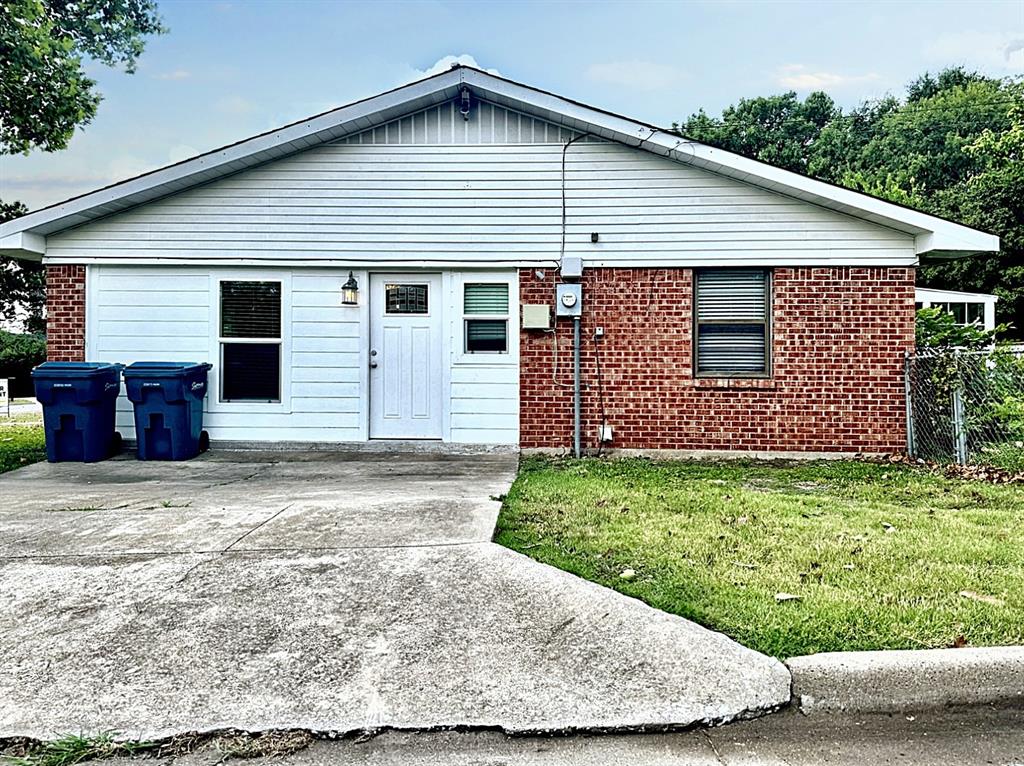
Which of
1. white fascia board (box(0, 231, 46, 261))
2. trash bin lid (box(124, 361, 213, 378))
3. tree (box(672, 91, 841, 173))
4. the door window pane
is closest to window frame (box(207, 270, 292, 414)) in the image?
trash bin lid (box(124, 361, 213, 378))

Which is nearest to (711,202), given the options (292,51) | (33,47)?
(33,47)

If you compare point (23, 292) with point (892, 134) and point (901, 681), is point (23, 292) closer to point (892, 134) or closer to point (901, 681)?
point (901, 681)

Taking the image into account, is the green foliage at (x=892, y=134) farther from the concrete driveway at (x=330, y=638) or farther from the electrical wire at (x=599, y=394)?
the concrete driveway at (x=330, y=638)

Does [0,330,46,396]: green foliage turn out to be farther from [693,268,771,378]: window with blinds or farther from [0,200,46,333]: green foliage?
[693,268,771,378]: window with blinds

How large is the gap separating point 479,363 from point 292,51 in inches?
596

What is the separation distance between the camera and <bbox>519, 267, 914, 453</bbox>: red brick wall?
949cm

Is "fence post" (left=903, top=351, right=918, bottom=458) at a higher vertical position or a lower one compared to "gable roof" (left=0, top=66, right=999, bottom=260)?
lower

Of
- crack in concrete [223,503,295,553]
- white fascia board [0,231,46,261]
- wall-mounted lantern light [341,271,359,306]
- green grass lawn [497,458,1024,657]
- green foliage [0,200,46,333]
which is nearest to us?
green grass lawn [497,458,1024,657]

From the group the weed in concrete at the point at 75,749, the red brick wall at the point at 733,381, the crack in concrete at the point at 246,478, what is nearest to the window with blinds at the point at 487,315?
the red brick wall at the point at 733,381

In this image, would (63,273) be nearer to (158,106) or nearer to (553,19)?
(553,19)

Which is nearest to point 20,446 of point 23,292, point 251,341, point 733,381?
point 251,341

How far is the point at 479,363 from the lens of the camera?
32.1 ft

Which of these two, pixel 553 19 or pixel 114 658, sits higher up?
pixel 553 19

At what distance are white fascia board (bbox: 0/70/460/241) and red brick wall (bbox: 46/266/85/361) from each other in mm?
736
